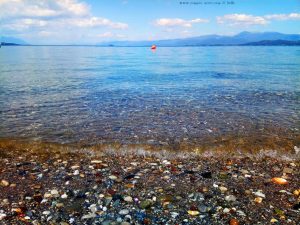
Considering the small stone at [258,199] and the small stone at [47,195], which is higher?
the small stone at [47,195]

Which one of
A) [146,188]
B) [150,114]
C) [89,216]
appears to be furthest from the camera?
[150,114]

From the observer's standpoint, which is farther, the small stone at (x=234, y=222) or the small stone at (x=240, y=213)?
the small stone at (x=240, y=213)

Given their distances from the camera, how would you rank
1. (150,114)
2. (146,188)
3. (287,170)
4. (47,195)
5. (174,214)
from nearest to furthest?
1. (174,214)
2. (47,195)
3. (146,188)
4. (287,170)
5. (150,114)

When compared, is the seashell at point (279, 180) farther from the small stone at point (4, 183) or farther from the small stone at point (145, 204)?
the small stone at point (4, 183)

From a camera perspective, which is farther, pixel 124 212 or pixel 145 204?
pixel 145 204

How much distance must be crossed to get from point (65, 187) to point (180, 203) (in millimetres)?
3099

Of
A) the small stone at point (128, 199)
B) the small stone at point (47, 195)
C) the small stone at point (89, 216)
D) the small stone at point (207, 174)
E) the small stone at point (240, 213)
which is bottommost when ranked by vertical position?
the small stone at point (207, 174)

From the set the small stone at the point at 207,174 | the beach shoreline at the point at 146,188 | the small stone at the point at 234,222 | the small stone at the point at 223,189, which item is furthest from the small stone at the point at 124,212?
the small stone at the point at 207,174

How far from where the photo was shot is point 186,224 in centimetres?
634

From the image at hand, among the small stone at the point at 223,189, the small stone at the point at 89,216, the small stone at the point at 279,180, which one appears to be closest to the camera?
the small stone at the point at 89,216

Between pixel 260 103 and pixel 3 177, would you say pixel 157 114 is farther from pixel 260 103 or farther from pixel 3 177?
pixel 3 177

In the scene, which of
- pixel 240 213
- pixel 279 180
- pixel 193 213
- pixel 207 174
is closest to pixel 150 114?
pixel 207 174

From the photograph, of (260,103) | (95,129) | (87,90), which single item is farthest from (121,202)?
(87,90)

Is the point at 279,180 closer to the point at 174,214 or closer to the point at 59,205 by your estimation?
the point at 174,214
